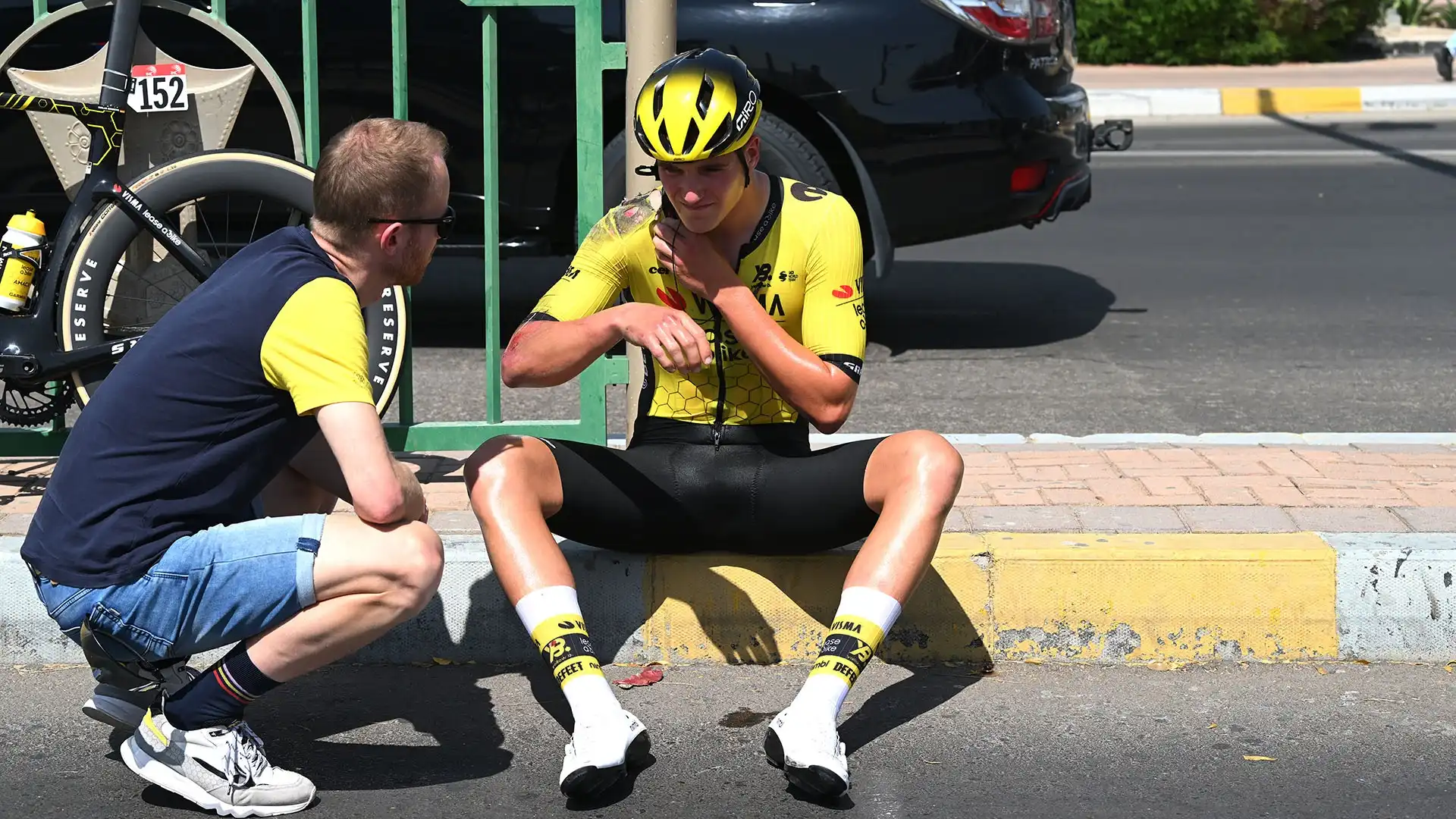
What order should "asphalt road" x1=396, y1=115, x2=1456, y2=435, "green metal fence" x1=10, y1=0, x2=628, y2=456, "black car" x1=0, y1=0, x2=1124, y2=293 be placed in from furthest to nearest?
1. "black car" x1=0, y1=0, x2=1124, y2=293
2. "asphalt road" x1=396, y1=115, x2=1456, y2=435
3. "green metal fence" x1=10, y1=0, x2=628, y2=456

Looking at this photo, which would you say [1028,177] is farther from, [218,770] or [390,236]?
[218,770]

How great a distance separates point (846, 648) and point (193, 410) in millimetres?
1307

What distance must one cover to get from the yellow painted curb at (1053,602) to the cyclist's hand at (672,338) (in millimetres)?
Answer: 670

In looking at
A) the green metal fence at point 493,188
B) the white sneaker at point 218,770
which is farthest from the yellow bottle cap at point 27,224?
the white sneaker at point 218,770

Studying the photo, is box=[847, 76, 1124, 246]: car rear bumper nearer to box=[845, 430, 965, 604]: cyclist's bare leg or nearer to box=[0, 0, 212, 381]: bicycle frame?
box=[0, 0, 212, 381]: bicycle frame

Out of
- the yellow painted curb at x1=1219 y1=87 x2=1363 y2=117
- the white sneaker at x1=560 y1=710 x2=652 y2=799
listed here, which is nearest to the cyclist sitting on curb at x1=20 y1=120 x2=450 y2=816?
the white sneaker at x1=560 y1=710 x2=652 y2=799

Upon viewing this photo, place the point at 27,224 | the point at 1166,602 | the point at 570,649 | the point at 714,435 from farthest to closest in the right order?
the point at 27,224 < the point at 1166,602 < the point at 714,435 < the point at 570,649

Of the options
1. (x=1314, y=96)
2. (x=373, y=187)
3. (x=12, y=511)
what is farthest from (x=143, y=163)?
(x=1314, y=96)

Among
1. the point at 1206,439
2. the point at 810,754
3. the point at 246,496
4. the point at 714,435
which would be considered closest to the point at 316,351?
the point at 246,496

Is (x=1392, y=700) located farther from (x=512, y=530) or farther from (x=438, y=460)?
(x=438, y=460)

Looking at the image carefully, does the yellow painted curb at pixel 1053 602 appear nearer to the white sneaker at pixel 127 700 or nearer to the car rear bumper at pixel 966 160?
the white sneaker at pixel 127 700

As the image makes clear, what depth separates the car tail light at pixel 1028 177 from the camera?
6.90m

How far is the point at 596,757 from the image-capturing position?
3.22 metres

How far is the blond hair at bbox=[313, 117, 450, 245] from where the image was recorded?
3178mm
